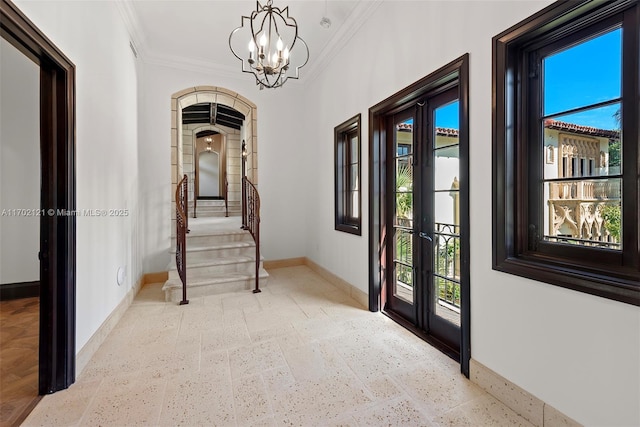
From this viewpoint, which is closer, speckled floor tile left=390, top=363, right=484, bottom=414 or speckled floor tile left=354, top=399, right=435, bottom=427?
speckled floor tile left=354, top=399, right=435, bottom=427

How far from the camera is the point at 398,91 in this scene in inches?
99.1

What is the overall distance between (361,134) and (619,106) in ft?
6.96

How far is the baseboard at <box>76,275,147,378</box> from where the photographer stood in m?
1.98

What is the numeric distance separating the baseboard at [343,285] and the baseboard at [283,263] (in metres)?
0.25

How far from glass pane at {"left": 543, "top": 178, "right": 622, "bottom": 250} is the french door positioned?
1.64 ft

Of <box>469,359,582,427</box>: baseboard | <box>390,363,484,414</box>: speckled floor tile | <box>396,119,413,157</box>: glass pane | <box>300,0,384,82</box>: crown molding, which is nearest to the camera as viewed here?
<box>469,359,582,427</box>: baseboard

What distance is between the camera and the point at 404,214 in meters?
2.76

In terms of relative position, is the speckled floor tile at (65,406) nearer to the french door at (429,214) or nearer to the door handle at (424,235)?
the french door at (429,214)

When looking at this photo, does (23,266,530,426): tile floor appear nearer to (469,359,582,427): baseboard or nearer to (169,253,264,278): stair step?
(469,359,582,427): baseboard

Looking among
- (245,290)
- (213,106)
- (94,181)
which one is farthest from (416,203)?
(213,106)

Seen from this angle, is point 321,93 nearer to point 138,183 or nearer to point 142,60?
point 142,60

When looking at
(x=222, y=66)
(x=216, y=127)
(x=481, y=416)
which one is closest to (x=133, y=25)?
(x=222, y=66)

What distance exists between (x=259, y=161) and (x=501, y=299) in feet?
13.1

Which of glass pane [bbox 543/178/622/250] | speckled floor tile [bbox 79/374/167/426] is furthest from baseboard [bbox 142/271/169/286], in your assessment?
glass pane [bbox 543/178/622/250]
